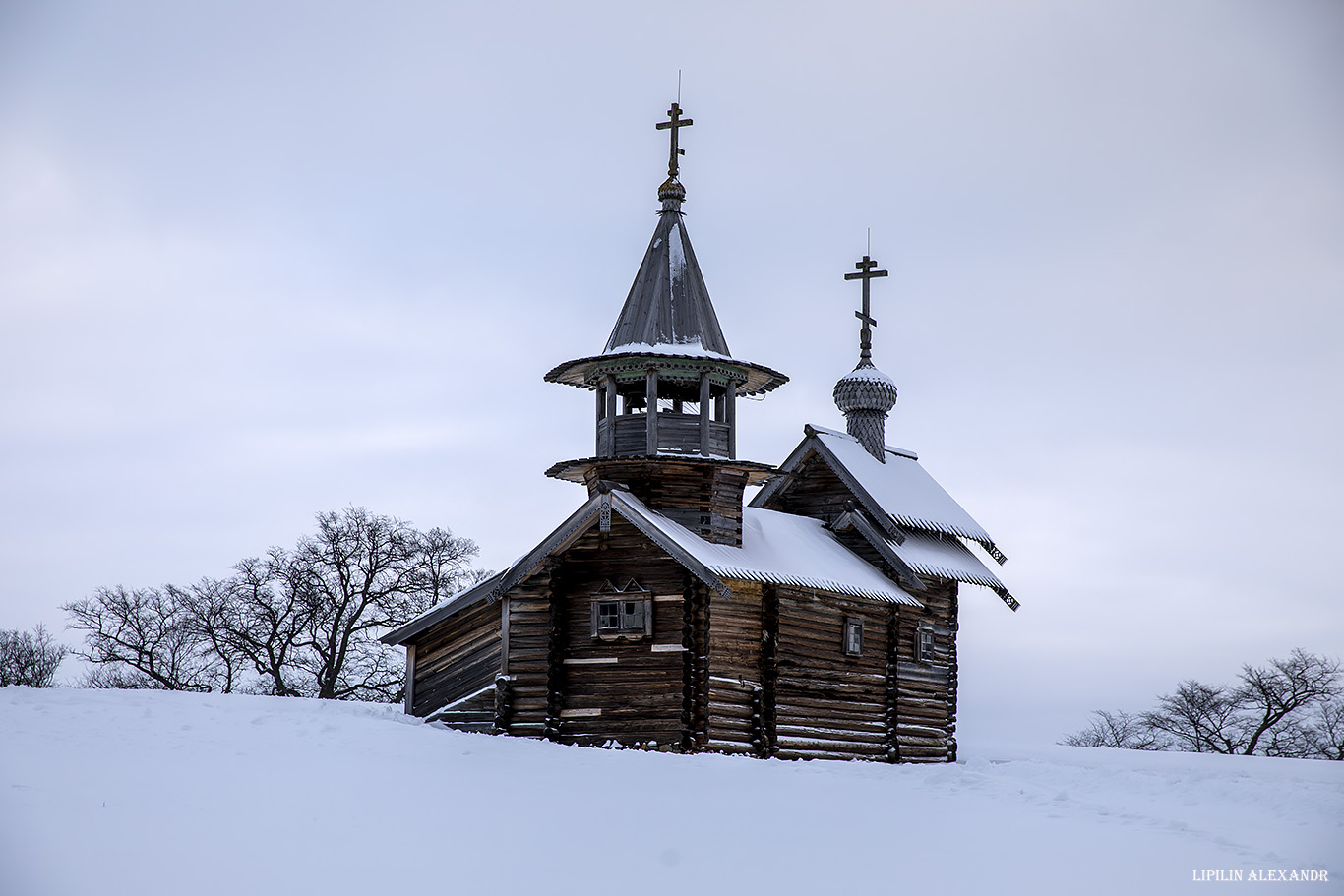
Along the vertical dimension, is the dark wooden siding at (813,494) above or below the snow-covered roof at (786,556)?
above

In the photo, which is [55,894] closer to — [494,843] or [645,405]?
[494,843]

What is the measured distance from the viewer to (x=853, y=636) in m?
28.3

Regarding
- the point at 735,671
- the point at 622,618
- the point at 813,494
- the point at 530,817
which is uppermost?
the point at 813,494

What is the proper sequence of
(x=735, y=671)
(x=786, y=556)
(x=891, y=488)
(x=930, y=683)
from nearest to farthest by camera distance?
(x=735, y=671)
(x=786, y=556)
(x=930, y=683)
(x=891, y=488)

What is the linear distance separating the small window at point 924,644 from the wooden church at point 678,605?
0.26 feet

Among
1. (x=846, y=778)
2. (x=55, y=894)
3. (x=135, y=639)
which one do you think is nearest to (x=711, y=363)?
(x=846, y=778)

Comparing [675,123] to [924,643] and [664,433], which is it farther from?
[924,643]

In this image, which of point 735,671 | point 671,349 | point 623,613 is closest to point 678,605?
point 623,613

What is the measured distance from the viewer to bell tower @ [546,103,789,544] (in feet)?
86.4

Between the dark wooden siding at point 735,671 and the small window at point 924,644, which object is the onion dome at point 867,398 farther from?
the dark wooden siding at point 735,671

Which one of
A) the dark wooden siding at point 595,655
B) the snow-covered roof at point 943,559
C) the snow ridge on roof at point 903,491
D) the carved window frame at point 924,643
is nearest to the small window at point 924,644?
the carved window frame at point 924,643

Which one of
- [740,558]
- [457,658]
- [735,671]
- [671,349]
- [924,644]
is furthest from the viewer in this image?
[924,644]

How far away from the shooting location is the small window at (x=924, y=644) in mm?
30750

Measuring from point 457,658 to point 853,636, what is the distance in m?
8.49
